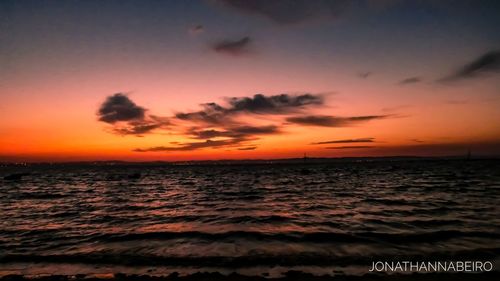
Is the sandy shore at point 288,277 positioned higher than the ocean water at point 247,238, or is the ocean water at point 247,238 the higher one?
the sandy shore at point 288,277

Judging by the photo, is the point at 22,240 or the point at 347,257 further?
the point at 22,240

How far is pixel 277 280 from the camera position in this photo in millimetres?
9102

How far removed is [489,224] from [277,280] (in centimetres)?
1426

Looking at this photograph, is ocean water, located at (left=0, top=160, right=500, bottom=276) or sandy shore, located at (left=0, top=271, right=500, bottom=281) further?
ocean water, located at (left=0, top=160, right=500, bottom=276)

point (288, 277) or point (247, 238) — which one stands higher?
point (288, 277)

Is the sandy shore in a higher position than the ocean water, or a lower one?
higher

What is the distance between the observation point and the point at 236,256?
1193 centimetres

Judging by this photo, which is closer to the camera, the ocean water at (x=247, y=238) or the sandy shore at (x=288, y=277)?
the sandy shore at (x=288, y=277)

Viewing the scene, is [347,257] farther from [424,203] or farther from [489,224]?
[424,203]

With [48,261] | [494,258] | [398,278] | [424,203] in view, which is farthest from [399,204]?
[48,261]

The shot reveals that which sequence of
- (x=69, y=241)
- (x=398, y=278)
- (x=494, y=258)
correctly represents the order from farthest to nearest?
(x=69, y=241), (x=494, y=258), (x=398, y=278)

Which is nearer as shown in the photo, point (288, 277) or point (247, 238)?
point (288, 277)

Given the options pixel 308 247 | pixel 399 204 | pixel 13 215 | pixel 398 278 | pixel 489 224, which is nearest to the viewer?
pixel 398 278

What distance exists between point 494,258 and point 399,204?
1516 centimetres
